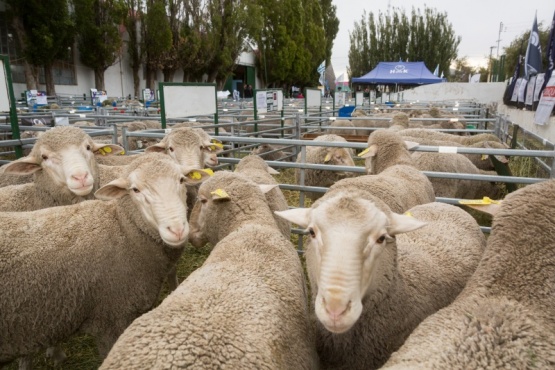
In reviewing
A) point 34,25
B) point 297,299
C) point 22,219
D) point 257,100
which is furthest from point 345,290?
point 34,25

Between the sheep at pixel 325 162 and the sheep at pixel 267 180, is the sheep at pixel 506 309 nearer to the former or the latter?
the sheep at pixel 267 180

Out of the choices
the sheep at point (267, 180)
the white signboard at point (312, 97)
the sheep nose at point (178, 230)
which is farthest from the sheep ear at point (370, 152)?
the white signboard at point (312, 97)

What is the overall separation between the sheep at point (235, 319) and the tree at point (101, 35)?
76.4 ft

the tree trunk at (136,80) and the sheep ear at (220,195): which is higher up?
the tree trunk at (136,80)

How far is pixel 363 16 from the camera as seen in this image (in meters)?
44.2

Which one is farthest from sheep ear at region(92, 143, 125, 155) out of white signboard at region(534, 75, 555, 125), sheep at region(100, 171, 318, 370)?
white signboard at region(534, 75, 555, 125)

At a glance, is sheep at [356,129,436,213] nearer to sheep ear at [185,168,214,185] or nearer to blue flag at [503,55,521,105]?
sheep ear at [185,168,214,185]

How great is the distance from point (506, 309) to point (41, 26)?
2210cm

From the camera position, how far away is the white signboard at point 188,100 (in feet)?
17.7

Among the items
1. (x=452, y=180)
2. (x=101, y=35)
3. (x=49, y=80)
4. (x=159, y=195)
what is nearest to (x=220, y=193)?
(x=159, y=195)

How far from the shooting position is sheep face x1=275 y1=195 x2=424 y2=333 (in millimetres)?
1640

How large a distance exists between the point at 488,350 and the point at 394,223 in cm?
73

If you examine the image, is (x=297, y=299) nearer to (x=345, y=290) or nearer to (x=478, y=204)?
(x=345, y=290)

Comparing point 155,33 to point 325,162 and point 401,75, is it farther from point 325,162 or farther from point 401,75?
point 325,162
